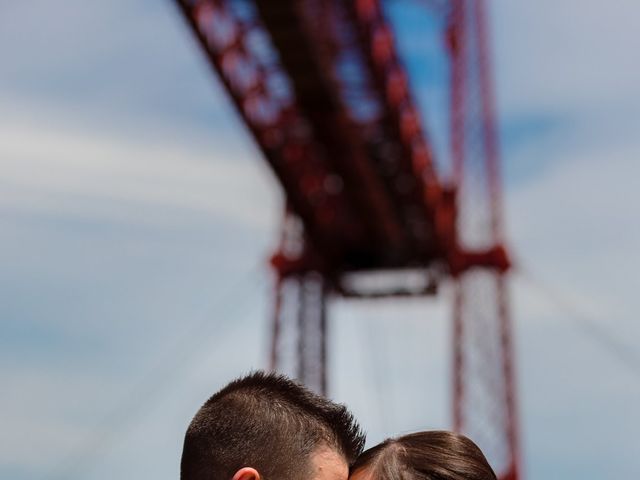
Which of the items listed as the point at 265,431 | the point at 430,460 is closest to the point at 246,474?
the point at 265,431

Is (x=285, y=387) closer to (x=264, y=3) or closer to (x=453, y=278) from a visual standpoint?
(x=264, y=3)

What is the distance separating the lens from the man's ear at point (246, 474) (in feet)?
5.92

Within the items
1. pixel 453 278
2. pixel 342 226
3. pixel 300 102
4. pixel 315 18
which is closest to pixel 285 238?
pixel 342 226

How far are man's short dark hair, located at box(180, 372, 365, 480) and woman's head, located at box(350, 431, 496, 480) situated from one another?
110 millimetres

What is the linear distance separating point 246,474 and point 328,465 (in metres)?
0.17

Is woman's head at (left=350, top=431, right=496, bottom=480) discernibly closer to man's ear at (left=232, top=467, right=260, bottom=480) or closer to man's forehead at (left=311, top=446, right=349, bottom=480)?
man's forehead at (left=311, top=446, right=349, bottom=480)

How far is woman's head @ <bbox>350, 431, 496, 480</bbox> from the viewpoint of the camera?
1.75m

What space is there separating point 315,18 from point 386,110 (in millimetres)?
3640

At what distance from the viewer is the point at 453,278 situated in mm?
23094

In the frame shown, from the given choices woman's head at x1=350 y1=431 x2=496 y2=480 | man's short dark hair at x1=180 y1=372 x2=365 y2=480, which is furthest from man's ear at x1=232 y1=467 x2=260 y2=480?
woman's head at x1=350 y1=431 x2=496 y2=480

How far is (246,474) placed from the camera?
1.81 m

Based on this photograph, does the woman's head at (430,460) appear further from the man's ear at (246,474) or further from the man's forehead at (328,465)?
the man's ear at (246,474)

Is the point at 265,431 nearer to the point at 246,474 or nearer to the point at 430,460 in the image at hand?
the point at 246,474

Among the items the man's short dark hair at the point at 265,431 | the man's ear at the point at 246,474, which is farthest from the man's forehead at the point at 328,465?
the man's ear at the point at 246,474
